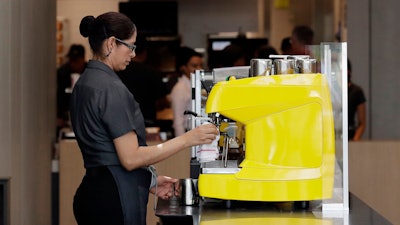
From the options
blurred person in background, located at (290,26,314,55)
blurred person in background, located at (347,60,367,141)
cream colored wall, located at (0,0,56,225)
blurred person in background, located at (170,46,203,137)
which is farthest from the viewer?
blurred person in background, located at (347,60,367,141)

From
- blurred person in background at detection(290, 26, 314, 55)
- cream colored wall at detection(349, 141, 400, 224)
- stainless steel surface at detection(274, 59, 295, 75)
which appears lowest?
cream colored wall at detection(349, 141, 400, 224)

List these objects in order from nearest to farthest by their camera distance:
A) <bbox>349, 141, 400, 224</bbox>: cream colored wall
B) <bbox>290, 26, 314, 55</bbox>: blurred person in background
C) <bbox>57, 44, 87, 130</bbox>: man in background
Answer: <bbox>349, 141, 400, 224</bbox>: cream colored wall, <bbox>290, 26, 314, 55</bbox>: blurred person in background, <bbox>57, 44, 87, 130</bbox>: man in background

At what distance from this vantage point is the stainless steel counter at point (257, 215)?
3.60m

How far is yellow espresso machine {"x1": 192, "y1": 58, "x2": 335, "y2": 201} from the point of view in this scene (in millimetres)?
3832

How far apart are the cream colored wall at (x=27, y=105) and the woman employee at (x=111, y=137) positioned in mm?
1480

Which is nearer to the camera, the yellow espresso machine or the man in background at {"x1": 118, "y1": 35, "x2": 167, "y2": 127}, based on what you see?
the yellow espresso machine

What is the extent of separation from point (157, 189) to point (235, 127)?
46 centimetres

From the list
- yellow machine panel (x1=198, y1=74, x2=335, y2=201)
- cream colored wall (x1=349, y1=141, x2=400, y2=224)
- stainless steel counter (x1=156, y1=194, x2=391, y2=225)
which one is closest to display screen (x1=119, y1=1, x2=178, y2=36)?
cream colored wall (x1=349, y1=141, x2=400, y2=224)

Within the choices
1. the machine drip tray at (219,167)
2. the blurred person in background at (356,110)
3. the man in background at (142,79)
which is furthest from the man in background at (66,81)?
the machine drip tray at (219,167)

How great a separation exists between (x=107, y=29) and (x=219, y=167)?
74 centimetres

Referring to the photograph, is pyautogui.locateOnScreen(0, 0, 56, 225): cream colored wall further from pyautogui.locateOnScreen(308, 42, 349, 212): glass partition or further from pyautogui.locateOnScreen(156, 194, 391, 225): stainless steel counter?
pyautogui.locateOnScreen(308, 42, 349, 212): glass partition

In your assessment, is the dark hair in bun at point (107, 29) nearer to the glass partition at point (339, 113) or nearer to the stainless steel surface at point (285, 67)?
the stainless steel surface at point (285, 67)

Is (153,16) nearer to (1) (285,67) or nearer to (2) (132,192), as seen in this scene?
(1) (285,67)

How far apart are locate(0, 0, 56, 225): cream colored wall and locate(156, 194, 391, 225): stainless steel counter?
66.8 inches
